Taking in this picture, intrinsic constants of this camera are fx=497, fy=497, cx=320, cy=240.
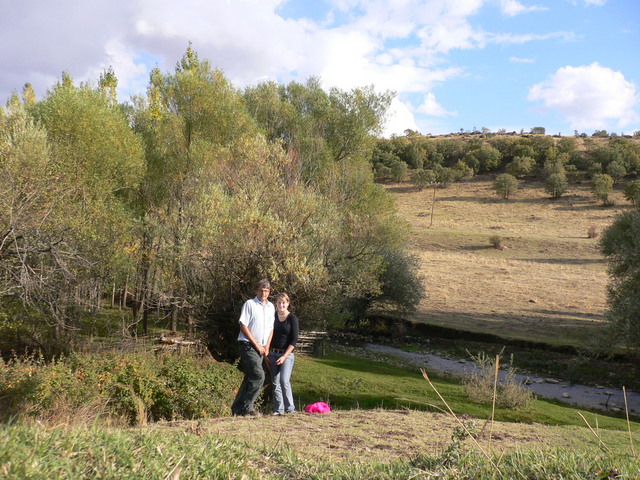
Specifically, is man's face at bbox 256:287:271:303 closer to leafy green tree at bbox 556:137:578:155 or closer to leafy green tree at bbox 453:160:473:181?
leafy green tree at bbox 453:160:473:181

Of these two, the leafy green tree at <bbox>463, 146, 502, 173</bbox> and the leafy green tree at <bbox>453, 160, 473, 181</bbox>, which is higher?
the leafy green tree at <bbox>463, 146, 502, 173</bbox>

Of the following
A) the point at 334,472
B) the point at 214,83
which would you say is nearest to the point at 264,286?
the point at 334,472

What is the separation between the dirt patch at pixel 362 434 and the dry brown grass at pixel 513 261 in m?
20.7

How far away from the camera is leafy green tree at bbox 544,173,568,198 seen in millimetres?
79625

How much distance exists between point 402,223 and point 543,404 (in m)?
21.8

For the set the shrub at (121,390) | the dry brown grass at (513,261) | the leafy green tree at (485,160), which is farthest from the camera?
the leafy green tree at (485,160)

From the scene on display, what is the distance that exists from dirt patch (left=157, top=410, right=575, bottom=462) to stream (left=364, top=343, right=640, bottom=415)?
890cm

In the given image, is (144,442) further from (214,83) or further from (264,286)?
(214,83)

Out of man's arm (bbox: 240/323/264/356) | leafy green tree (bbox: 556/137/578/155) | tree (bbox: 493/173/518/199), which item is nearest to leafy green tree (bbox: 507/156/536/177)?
leafy green tree (bbox: 556/137/578/155)

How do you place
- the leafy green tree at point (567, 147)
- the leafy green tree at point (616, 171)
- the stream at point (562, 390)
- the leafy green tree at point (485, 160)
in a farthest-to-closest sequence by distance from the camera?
the leafy green tree at point (567, 147) → the leafy green tree at point (485, 160) → the leafy green tree at point (616, 171) → the stream at point (562, 390)

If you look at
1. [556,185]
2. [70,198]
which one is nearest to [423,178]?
[556,185]

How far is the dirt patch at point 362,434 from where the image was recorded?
623 centimetres

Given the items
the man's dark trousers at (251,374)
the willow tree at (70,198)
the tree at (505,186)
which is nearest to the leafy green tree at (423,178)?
the tree at (505,186)

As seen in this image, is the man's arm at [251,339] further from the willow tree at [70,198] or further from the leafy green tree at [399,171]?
the leafy green tree at [399,171]
